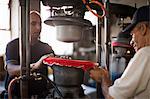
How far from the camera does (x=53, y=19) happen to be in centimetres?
99

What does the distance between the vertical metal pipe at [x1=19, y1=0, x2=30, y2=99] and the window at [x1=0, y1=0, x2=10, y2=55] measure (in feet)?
7.53

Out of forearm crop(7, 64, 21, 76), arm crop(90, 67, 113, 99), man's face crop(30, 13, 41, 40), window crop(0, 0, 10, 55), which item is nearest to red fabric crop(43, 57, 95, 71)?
arm crop(90, 67, 113, 99)

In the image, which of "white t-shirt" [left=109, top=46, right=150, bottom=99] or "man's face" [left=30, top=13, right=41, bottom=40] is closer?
"white t-shirt" [left=109, top=46, right=150, bottom=99]

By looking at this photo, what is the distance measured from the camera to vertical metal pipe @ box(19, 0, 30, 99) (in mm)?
956

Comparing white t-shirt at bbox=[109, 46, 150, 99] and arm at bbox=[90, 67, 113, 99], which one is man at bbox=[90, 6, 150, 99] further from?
arm at bbox=[90, 67, 113, 99]

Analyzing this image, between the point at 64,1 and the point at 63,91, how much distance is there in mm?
403

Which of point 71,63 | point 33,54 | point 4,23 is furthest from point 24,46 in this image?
point 4,23

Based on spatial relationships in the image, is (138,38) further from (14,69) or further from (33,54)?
(33,54)

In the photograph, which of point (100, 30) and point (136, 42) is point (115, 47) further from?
point (136, 42)

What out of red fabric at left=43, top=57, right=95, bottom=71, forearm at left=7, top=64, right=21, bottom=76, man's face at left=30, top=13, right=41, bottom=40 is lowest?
forearm at left=7, top=64, right=21, bottom=76

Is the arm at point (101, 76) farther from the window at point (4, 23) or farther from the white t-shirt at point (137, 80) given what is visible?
the window at point (4, 23)

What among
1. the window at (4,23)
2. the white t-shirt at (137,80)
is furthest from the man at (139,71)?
the window at (4,23)

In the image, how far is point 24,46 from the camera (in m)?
0.98

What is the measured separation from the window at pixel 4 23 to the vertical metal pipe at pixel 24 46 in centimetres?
229
